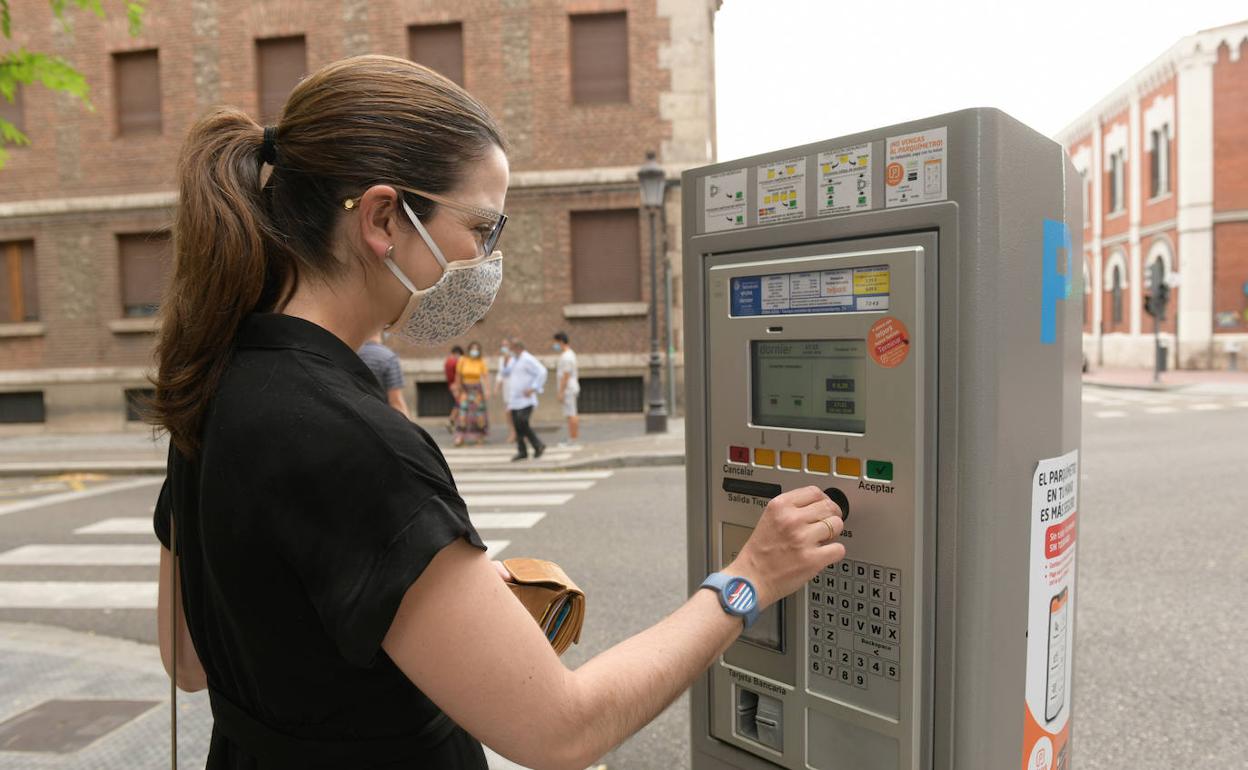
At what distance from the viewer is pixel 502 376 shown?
14.0m

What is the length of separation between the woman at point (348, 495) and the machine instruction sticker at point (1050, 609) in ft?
1.36

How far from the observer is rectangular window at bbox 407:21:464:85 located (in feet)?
52.9

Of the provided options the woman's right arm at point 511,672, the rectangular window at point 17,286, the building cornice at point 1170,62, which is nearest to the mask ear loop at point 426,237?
the woman's right arm at point 511,672

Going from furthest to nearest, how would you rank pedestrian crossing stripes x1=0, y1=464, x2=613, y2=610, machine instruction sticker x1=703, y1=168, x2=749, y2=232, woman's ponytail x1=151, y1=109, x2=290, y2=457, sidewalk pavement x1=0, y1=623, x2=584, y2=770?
pedestrian crossing stripes x1=0, y1=464, x2=613, y2=610, sidewalk pavement x1=0, y1=623, x2=584, y2=770, machine instruction sticker x1=703, y1=168, x2=749, y2=232, woman's ponytail x1=151, y1=109, x2=290, y2=457

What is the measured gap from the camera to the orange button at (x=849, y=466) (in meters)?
1.48

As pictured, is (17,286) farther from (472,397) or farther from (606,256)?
(606,256)

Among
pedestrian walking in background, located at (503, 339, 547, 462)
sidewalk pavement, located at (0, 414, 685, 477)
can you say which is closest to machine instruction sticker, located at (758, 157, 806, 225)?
sidewalk pavement, located at (0, 414, 685, 477)

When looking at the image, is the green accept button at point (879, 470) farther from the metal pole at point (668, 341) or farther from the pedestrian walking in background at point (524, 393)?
the metal pole at point (668, 341)

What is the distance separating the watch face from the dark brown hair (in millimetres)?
728

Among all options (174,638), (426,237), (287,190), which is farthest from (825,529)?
(174,638)

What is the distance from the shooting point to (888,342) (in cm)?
142

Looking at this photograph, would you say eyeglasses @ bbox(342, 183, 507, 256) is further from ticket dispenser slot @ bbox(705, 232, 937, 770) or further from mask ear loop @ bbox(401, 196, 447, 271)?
ticket dispenser slot @ bbox(705, 232, 937, 770)

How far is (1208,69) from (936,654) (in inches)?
1238

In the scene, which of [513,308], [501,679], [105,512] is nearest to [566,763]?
[501,679]
